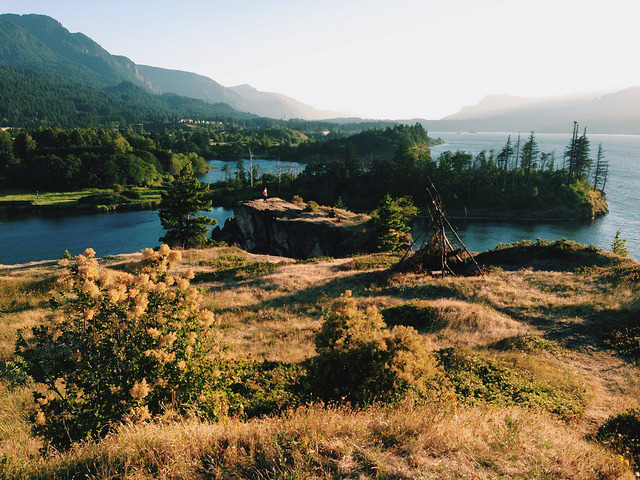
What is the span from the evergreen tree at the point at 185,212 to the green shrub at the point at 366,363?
3484 cm

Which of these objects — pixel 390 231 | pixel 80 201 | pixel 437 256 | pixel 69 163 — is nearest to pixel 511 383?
pixel 437 256

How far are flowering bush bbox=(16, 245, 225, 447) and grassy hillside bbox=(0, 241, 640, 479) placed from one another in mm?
439

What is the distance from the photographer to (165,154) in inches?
6845

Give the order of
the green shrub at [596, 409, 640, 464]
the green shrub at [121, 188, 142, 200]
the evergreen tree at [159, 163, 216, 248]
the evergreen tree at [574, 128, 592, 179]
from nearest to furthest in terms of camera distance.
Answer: the green shrub at [596, 409, 640, 464], the evergreen tree at [159, 163, 216, 248], the evergreen tree at [574, 128, 592, 179], the green shrub at [121, 188, 142, 200]

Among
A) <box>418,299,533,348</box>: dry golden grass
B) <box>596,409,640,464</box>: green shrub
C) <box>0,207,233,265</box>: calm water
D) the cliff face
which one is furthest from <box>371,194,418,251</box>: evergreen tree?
<box>0,207,233,265</box>: calm water

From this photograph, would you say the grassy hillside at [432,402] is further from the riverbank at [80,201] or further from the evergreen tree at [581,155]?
the evergreen tree at [581,155]

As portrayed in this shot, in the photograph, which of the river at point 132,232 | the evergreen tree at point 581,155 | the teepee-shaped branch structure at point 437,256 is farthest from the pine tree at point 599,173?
the teepee-shaped branch structure at point 437,256

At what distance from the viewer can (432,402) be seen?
8656 millimetres

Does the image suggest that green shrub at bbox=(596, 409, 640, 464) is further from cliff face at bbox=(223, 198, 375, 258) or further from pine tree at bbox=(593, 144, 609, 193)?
pine tree at bbox=(593, 144, 609, 193)

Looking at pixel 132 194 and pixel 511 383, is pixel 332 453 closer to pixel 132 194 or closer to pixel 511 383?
pixel 511 383

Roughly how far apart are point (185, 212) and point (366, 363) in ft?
124

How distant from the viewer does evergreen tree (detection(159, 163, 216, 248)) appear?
41.7 meters

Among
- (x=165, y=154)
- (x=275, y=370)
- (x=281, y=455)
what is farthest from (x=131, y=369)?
(x=165, y=154)

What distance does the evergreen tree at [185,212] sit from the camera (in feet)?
137
